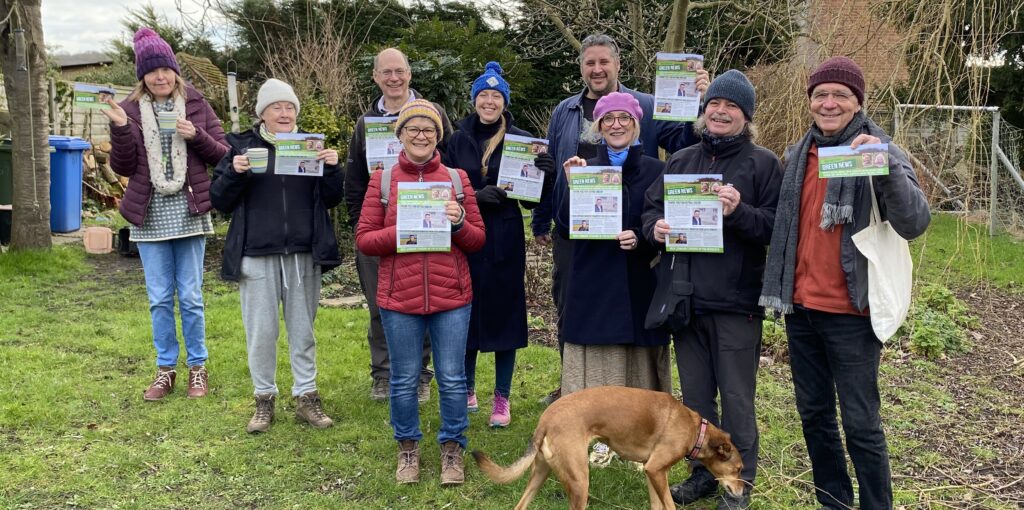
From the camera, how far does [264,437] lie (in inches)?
188

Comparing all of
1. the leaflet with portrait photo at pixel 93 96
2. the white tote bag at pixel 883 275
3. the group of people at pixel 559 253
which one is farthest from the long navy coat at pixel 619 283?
the leaflet with portrait photo at pixel 93 96

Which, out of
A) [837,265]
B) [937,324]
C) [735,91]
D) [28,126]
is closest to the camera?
[837,265]

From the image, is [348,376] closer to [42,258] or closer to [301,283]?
[301,283]

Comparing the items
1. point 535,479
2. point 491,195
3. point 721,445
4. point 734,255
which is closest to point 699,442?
point 721,445

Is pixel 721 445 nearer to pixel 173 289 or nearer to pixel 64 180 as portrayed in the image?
pixel 173 289

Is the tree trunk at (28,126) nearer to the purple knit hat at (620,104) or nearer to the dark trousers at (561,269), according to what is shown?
the dark trousers at (561,269)

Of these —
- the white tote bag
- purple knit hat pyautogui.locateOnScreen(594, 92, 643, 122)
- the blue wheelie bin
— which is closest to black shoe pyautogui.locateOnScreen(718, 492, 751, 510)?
the white tote bag

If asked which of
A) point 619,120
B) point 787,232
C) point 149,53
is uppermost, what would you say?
point 149,53

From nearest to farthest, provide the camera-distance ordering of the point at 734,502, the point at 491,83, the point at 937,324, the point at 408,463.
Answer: the point at 734,502, the point at 408,463, the point at 491,83, the point at 937,324

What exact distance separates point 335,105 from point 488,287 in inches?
240

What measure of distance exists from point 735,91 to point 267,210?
8.84ft

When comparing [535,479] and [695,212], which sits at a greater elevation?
[695,212]

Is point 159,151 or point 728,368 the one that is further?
point 159,151

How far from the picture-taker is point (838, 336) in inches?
Answer: 129
